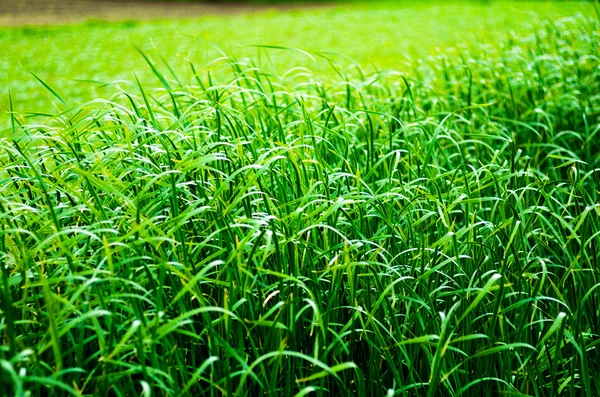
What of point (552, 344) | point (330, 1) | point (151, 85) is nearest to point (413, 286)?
point (552, 344)

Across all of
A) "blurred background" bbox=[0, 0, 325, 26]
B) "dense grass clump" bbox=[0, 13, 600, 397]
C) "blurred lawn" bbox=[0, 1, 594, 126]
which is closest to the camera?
"dense grass clump" bbox=[0, 13, 600, 397]

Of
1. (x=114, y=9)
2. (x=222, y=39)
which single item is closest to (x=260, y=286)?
(x=222, y=39)

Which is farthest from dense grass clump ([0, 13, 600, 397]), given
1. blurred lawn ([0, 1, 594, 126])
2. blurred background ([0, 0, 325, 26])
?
blurred background ([0, 0, 325, 26])

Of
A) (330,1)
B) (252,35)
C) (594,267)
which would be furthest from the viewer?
(330,1)

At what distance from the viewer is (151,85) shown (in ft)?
23.1

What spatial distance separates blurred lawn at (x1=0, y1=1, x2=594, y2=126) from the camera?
24.2ft

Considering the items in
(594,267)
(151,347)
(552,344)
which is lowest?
(552,344)

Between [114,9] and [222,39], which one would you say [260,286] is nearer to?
[222,39]

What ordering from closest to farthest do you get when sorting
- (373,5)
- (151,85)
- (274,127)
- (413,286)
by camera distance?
(413,286), (274,127), (151,85), (373,5)

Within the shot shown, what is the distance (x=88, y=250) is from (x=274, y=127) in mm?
1132

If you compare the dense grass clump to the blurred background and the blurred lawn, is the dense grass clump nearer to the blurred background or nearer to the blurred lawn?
the blurred lawn

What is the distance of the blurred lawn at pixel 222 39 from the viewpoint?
291 inches

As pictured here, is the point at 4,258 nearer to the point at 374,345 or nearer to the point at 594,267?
the point at 374,345

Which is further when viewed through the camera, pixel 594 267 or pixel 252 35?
pixel 252 35
